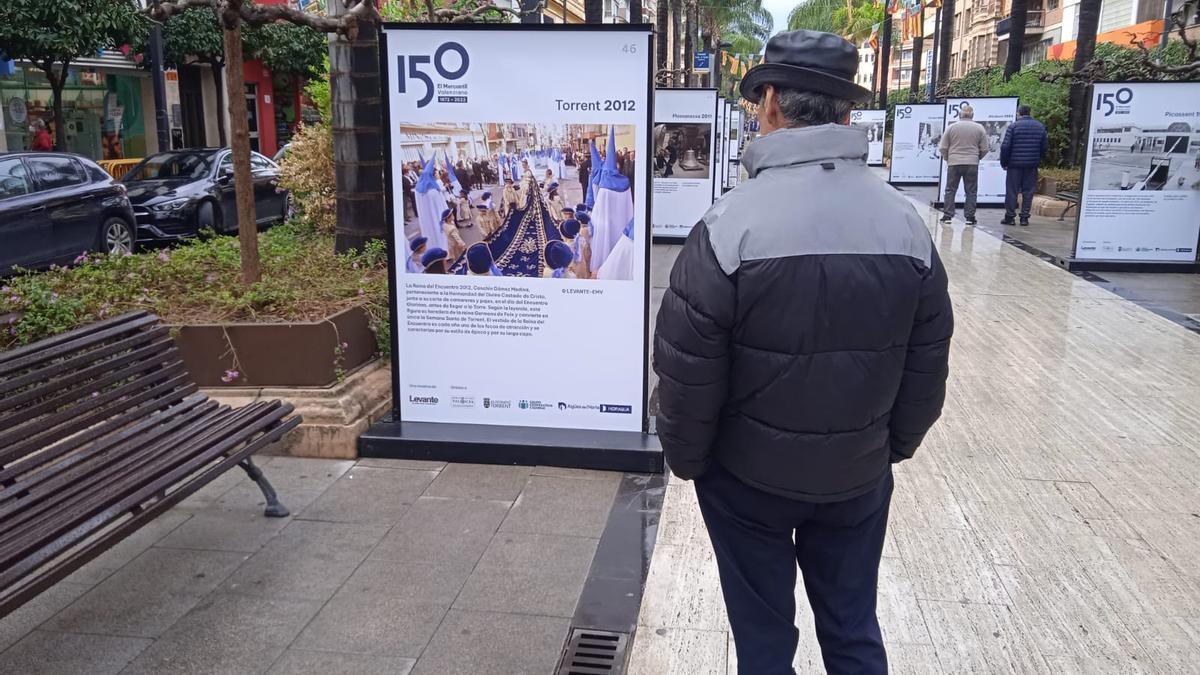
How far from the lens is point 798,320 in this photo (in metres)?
2.25

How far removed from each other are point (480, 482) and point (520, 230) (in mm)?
1272

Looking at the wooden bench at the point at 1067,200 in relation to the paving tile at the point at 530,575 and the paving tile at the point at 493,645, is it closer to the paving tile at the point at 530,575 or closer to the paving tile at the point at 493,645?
the paving tile at the point at 530,575

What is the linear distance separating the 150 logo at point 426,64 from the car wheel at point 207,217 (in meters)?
10.4

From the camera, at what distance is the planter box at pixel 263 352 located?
205 inches

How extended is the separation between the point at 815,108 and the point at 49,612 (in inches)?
126

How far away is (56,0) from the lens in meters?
18.0

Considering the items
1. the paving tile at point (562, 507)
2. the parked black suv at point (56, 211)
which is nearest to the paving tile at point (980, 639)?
the paving tile at point (562, 507)

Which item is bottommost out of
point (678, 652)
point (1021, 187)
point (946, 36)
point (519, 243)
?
point (678, 652)

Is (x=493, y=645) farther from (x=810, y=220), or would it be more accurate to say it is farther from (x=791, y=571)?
(x=810, y=220)

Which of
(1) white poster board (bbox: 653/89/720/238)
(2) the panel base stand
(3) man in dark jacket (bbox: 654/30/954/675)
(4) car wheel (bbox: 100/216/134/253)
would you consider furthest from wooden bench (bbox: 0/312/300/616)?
(1) white poster board (bbox: 653/89/720/238)

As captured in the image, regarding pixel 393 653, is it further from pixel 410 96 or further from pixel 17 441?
pixel 410 96

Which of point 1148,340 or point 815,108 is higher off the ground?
point 815,108

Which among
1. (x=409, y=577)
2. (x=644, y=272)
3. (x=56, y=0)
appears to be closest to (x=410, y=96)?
(x=644, y=272)

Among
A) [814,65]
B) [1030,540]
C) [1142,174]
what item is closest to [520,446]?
[1030,540]
